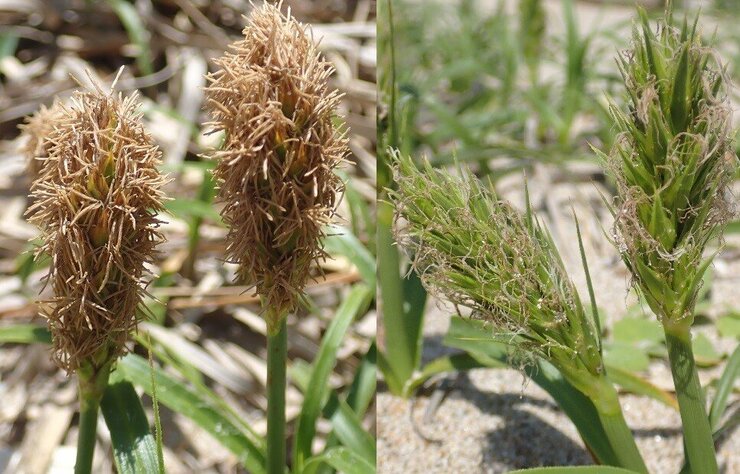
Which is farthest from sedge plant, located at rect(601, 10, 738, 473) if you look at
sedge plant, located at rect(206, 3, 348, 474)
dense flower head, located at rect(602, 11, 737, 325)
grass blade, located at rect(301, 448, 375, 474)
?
grass blade, located at rect(301, 448, 375, 474)

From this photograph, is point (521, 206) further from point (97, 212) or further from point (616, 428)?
point (97, 212)

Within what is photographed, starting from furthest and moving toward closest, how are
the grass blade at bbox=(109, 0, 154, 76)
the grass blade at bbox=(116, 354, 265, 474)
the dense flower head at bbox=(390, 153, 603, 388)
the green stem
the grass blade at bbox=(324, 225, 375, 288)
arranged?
1. the grass blade at bbox=(109, 0, 154, 76)
2. the grass blade at bbox=(324, 225, 375, 288)
3. the grass blade at bbox=(116, 354, 265, 474)
4. the green stem
5. the dense flower head at bbox=(390, 153, 603, 388)

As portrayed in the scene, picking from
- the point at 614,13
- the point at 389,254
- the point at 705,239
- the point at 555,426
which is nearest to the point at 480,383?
the point at 555,426

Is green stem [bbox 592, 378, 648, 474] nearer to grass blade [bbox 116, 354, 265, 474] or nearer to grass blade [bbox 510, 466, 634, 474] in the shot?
grass blade [bbox 510, 466, 634, 474]

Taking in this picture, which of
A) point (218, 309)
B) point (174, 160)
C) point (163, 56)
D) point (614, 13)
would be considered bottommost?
point (218, 309)

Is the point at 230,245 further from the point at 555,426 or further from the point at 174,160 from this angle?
the point at 174,160

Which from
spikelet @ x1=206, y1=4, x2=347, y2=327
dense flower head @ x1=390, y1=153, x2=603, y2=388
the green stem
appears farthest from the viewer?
the green stem

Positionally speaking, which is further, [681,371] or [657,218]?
[681,371]

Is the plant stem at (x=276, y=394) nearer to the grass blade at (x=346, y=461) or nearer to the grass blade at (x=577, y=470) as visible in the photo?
the grass blade at (x=346, y=461)
